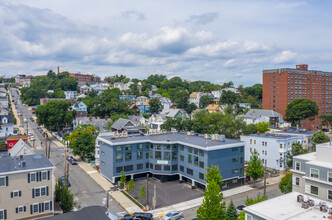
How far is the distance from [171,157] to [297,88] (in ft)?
263

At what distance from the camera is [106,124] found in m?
83.1

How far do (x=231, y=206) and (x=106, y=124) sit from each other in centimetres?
5991

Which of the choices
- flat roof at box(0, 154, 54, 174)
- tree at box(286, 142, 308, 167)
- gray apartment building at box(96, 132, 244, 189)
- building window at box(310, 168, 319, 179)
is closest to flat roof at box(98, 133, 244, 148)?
gray apartment building at box(96, 132, 244, 189)

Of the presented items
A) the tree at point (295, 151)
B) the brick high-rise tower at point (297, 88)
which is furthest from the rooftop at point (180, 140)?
the brick high-rise tower at point (297, 88)

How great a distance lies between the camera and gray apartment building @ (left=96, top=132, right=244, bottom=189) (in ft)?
139


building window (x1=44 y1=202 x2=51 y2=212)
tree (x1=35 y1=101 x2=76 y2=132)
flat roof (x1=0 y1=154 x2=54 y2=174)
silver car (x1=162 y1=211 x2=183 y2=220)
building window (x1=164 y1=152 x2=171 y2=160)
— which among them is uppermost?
tree (x1=35 y1=101 x2=76 y2=132)

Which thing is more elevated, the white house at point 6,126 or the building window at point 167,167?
the white house at point 6,126

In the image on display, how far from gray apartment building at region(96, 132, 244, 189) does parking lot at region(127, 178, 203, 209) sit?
55.7 inches

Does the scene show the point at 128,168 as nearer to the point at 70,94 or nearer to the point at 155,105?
the point at 155,105

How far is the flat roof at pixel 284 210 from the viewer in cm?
1986

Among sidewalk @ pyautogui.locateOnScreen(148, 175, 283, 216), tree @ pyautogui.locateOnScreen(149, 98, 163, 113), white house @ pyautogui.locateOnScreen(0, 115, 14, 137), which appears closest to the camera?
sidewalk @ pyautogui.locateOnScreen(148, 175, 283, 216)

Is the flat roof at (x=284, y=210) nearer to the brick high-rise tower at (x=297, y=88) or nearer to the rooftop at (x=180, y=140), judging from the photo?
the rooftop at (x=180, y=140)

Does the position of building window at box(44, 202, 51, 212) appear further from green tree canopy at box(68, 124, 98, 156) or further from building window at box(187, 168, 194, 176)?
green tree canopy at box(68, 124, 98, 156)

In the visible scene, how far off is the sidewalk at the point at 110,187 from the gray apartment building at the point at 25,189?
10.1m
